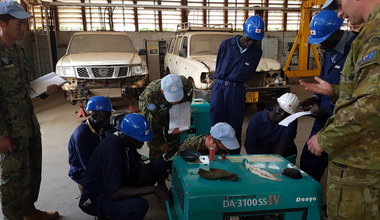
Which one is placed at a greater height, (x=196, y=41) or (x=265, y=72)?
(x=196, y=41)

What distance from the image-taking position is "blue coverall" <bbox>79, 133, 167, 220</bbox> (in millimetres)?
2008

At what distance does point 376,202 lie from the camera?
1.39m

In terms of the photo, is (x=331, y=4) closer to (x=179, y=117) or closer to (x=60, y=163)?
(x=179, y=117)

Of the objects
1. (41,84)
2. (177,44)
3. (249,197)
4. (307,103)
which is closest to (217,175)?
(249,197)

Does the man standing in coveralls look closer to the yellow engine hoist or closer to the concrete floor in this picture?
the concrete floor

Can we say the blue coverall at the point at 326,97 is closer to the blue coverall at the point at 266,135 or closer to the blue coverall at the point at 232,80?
the blue coverall at the point at 266,135

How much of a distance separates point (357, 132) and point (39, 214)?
2.53m

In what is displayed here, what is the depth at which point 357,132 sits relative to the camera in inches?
51.7

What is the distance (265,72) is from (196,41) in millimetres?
1747

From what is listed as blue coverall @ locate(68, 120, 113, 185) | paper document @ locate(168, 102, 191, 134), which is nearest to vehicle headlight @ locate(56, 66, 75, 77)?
blue coverall @ locate(68, 120, 113, 185)

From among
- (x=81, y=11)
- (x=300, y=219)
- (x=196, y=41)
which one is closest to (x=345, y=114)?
(x=300, y=219)

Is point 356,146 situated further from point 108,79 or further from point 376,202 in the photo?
point 108,79

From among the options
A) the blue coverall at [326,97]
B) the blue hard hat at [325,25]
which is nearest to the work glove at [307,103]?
the blue coverall at [326,97]

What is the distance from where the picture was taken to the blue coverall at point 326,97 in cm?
237
